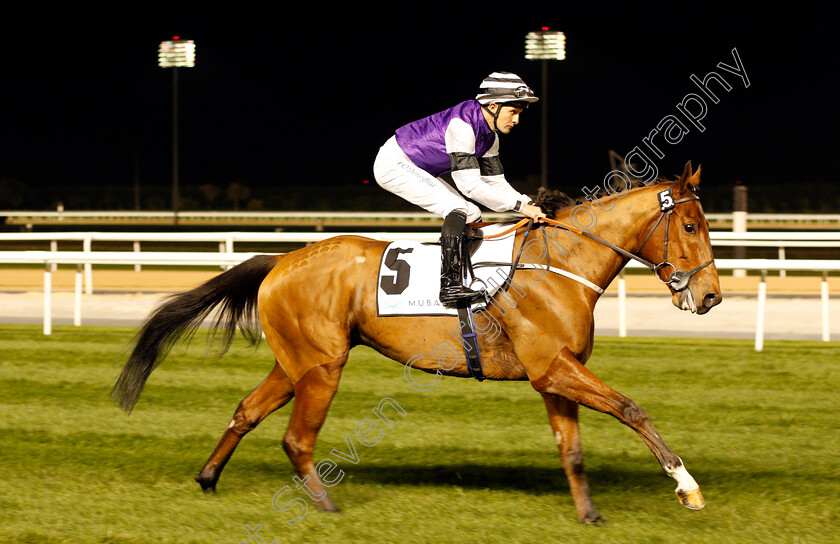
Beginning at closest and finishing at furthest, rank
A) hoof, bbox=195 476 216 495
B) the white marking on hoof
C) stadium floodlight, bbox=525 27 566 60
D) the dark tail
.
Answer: the white marking on hoof, hoof, bbox=195 476 216 495, the dark tail, stadium floodlight, bbox=525 27 566 60

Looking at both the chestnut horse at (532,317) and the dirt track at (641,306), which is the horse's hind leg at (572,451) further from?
the dirt track at (641,306)

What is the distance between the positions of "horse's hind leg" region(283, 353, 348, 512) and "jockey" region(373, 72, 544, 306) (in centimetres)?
62

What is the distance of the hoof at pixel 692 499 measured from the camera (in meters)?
3.65

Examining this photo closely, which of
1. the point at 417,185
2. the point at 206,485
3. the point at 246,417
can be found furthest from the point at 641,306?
the point at 206,485

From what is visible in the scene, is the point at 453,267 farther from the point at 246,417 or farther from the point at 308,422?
the point at 246,417

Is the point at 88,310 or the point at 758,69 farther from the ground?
the point at 758,69

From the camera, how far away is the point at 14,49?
4197 centimetres

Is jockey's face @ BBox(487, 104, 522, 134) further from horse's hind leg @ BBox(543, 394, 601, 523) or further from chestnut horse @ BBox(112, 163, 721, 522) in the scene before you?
horse's hind leg @ BBox(543, 394, 601, 523)

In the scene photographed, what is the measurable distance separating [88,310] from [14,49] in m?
35.3

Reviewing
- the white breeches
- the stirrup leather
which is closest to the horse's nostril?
the stirrup leather

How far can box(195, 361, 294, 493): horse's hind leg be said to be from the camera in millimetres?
4242

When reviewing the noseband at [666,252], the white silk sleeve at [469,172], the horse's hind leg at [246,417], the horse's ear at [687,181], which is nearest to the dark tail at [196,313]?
the horse's hind leg at [246,417]

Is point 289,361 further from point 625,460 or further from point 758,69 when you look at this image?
point 758,69

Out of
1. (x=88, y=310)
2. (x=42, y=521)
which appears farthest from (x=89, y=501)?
(x=88, y=310)
